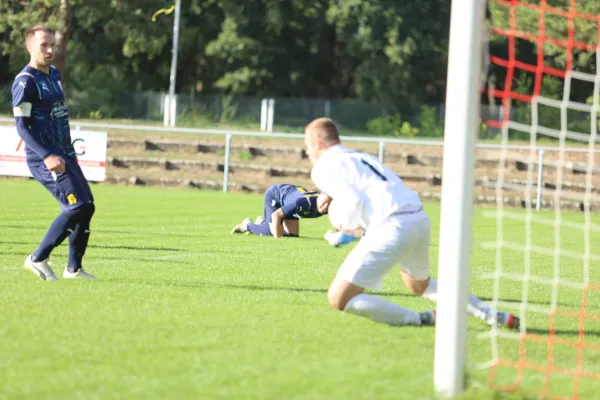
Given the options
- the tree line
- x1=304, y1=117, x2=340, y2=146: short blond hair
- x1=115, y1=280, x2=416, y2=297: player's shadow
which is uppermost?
the tree line

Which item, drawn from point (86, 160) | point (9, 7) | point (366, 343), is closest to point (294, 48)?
point (9, 7)

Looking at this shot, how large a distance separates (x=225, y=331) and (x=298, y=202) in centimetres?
636

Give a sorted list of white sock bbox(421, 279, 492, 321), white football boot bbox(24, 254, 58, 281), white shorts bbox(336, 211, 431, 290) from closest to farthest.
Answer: white shorts bbox(336, 211, 431, 290)
white sock bbox(421, 279, 492, 321)
white football boot bbox(24, 254, 58, 281)

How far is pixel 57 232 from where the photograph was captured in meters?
8.41

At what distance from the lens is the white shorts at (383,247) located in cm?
655

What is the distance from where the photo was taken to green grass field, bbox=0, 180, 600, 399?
5168 millimetres

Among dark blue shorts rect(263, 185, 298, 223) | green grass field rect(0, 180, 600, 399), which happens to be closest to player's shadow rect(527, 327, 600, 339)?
green grass field rect(0, 180, 600, 399)

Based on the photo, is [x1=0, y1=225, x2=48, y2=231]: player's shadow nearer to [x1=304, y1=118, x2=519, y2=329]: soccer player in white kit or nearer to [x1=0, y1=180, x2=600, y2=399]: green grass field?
[x1=0, y1=180, x2=600, y2=399]: green grass field

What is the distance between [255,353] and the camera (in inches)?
234

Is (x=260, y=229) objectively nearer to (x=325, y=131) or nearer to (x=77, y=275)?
(x=77, y=275)

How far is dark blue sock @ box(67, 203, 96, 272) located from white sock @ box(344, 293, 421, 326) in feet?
8.97

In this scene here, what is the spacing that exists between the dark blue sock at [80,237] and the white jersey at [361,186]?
8.52ft

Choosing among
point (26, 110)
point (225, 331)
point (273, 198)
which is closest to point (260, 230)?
point (273, 198)

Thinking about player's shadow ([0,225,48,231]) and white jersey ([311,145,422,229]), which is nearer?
white jersey ([311,145,422,229])
